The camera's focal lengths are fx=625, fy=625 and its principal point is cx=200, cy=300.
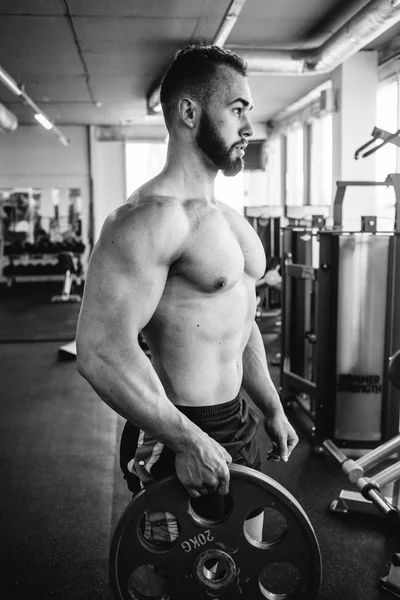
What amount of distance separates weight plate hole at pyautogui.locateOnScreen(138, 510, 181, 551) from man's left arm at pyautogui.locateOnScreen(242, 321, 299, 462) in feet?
0.93

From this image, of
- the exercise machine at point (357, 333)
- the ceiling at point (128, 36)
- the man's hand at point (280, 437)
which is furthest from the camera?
the ceiling at point (128, 36)

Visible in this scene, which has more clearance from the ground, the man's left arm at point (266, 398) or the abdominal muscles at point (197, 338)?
the abdominal muscles at point (197, 338)

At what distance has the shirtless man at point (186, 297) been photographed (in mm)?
982

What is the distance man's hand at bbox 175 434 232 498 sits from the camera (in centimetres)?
98

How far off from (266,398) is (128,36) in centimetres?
515

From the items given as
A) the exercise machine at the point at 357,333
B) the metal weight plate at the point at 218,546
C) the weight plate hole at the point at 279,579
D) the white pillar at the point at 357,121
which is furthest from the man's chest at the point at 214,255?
the white pillar at the point at 357,121

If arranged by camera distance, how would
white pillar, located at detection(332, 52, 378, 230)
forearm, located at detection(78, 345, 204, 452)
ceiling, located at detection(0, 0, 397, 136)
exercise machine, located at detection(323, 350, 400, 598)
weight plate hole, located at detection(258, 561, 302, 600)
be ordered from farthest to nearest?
1. white pillar, located at detection(332, 52, 378, 230)
2. ceiling, located at detection(0, 0, 397, 136)
3. weight plate hole, located at detection(258, 561, 302, 600)
4. exercise machine, located at detection(323, 350, 400, 598)
5. forearm, located at detection(78, 345, 204, 452)

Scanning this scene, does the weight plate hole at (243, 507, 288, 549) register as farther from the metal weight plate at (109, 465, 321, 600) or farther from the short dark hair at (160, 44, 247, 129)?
the short dark hair at (160, 44, 247, 129)

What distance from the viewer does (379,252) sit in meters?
2.85

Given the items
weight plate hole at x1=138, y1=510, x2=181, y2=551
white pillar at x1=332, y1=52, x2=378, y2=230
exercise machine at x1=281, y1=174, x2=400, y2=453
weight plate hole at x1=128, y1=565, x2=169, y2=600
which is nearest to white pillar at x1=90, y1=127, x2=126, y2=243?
white pillar at x1=332, y1=52, x2=378, y2=230

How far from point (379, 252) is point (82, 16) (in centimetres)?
352

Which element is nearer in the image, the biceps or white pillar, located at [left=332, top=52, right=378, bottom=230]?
the biceps

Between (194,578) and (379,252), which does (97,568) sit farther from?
(379,252)

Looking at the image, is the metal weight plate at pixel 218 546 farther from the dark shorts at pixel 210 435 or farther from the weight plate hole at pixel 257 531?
the dark shorts at pixel 210 435
